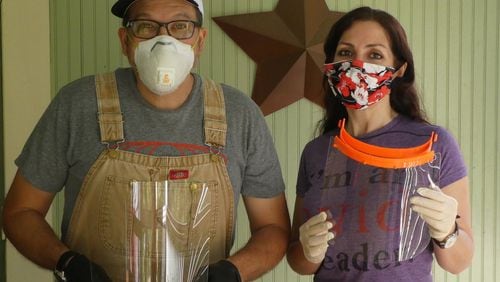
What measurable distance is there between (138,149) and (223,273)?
0.36 meters

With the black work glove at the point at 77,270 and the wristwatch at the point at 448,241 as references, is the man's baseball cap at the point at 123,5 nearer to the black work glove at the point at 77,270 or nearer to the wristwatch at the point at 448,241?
the black work glove at the point at 77,270

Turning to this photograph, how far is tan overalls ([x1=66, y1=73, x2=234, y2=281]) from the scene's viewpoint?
128 cm

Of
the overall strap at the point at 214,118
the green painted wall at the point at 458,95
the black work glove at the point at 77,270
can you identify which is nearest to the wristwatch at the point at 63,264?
the black work glove at the point at 77,270

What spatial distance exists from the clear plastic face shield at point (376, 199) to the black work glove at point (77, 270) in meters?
0.47

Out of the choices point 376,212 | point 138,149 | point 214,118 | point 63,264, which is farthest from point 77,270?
point 376,212

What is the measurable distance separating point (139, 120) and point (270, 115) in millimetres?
1139

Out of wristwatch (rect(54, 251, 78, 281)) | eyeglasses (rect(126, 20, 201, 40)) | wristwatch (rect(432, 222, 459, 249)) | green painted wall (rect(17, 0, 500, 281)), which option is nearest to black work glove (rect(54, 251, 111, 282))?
wristwatch (rect(54, 251, 78, 281))

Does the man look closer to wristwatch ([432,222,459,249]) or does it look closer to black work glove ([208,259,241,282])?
black work glove ([208,259,241,282])

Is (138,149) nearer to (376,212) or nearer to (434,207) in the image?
(376,212)

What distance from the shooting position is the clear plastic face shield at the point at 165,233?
107 centimetres

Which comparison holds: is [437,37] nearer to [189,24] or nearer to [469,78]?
[469,78]

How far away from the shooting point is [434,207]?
3.55 ft

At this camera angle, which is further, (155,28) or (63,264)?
(155,28)

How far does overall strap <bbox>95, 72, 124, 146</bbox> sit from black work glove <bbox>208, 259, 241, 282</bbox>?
371 millimetres
